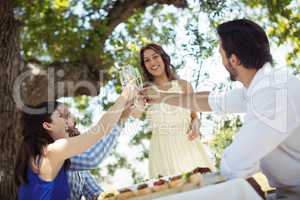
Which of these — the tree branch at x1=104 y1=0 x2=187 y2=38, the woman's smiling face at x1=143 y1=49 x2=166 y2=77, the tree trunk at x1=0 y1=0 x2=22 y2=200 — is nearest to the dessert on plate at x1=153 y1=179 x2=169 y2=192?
the woman's smiling face at x1=143 y1=49 x2=166 y2=77

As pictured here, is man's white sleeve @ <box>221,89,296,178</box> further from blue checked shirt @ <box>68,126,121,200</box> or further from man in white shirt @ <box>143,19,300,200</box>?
blue checked shirt @ <box>68,126,121,200</box>

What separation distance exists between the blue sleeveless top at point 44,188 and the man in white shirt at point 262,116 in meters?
1.06

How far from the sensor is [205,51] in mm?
5570

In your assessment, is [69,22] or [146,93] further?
[69,22]

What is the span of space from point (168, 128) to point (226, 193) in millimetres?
3446

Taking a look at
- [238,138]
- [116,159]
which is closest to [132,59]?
[116,159]

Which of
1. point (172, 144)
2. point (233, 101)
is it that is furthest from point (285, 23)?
point (233, 101)

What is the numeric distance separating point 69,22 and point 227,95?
217 inches

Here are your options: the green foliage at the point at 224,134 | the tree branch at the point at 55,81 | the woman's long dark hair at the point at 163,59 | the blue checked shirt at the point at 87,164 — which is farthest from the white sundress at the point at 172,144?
the blue checked shirt at the point at 87,164

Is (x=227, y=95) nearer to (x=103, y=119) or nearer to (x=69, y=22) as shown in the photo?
(x=103, y=119)

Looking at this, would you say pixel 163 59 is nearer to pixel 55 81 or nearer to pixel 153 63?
pixel 153 63

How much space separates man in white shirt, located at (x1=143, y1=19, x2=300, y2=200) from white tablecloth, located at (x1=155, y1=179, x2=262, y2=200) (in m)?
0.21

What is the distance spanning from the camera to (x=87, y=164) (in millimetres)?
3070

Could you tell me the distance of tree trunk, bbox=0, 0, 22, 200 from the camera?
5883 mm
